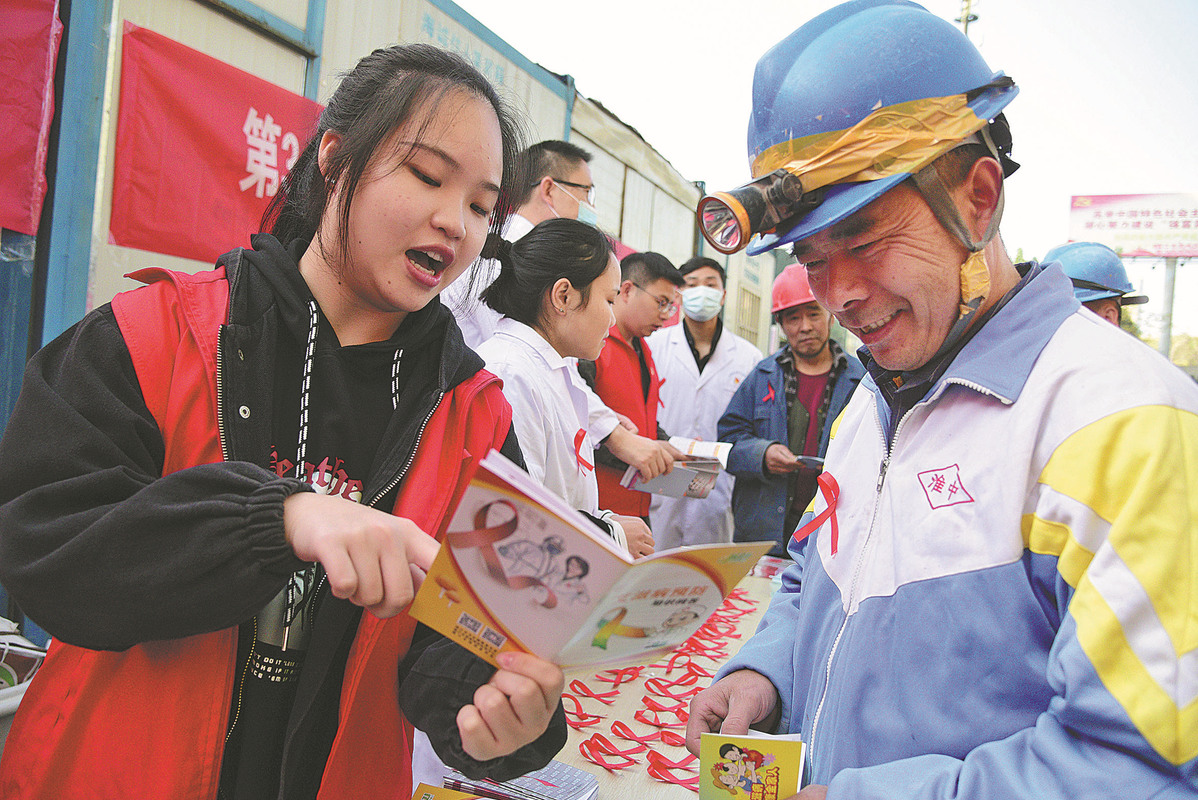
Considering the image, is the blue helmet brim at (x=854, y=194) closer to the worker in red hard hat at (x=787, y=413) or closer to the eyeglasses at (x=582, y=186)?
the worker in red hard hat at (x=787, y=413)

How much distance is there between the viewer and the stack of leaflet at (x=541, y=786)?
1.35 m

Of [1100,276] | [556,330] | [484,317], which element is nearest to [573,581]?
[556,330]

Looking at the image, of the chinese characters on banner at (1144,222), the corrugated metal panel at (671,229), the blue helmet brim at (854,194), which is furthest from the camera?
the chinese characters on banner at (1144,222)

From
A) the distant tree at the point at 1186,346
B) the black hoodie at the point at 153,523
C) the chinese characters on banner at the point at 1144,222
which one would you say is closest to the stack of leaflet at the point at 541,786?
the black hoodie at the point at 153,523

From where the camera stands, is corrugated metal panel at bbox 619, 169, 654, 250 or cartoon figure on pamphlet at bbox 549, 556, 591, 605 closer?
cartoon figure on pamphlet at bbox 549, 556, 591, 605

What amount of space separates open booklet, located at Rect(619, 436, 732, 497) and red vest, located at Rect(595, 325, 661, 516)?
0.50 m

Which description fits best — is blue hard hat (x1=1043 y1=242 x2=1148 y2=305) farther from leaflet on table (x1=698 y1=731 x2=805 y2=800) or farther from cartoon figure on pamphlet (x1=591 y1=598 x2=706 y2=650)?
cartoon figure on pamphlet (x1=591 y1=598 x2=706 y2=650)

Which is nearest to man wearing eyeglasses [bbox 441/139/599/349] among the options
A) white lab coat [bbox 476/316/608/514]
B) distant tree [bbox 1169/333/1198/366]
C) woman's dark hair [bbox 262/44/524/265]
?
white lab coat [bbox 476/316/608/514]

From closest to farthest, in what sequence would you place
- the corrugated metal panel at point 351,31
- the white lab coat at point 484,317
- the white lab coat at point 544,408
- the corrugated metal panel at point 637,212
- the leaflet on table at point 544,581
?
the leaflet on table at point 544,581, the white lab coat at point 544,408, the white lab coat at point 484,317, the corrugated metal panel at point 351,31, the corrugated metal panel at point 637,212

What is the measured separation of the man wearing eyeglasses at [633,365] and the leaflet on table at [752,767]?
7.52ft

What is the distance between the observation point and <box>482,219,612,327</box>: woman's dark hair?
2.44m

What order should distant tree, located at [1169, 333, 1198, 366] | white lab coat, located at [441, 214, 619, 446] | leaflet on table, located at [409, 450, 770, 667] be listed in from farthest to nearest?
distant tree, located at [1169, 333, 1198, 366]
white lab coat, located at [441, 214, 619, 446]
leaflet on table, located at [409, 450, 770, 667]

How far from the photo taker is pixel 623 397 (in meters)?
3.76

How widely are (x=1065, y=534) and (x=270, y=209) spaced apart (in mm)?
1351
